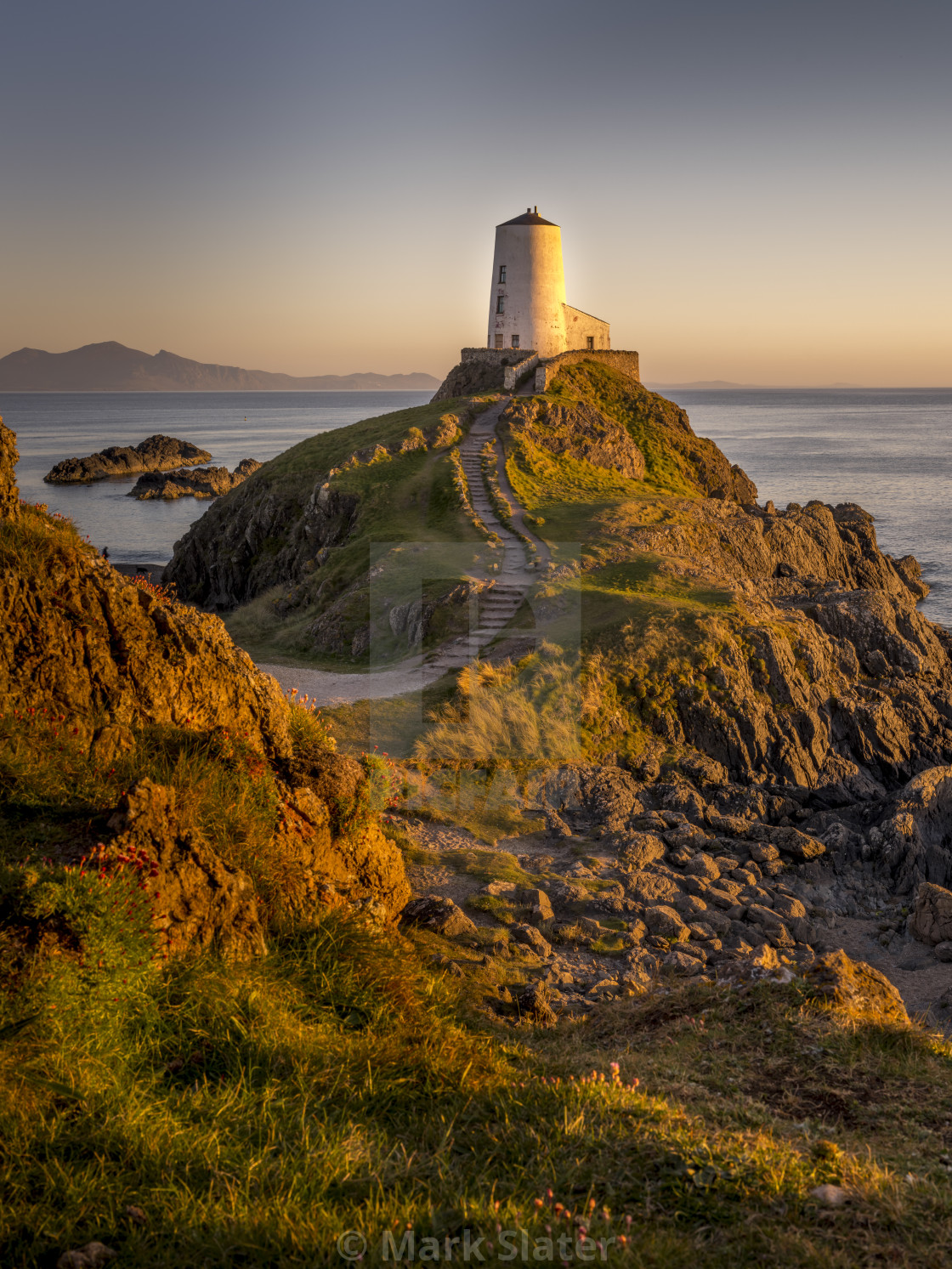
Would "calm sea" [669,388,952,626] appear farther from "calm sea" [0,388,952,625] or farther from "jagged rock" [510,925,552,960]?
"jagged rock" [510,925,552,960]

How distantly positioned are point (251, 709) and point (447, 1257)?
6.77 m

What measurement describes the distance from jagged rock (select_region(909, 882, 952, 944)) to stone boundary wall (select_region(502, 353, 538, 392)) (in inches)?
1834

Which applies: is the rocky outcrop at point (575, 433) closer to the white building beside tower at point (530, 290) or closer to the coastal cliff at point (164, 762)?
the white building beside tower at point (530, 290)

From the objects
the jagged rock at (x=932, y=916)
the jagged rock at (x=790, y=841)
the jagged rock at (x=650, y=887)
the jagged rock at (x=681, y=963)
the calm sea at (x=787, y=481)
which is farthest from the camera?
the calm sea at (x=787, y=481)

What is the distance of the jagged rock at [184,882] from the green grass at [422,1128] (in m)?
0.35

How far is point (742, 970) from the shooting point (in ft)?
32.3

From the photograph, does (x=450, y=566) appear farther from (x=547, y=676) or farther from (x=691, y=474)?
(x=691, y=474)

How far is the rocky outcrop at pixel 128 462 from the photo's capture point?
4286 inches

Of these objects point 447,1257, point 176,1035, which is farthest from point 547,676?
point 447,1257

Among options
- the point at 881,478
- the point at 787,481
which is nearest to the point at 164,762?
the point at 787,481

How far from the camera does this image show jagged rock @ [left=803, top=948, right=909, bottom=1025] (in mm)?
8914

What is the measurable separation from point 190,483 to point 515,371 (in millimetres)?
54762

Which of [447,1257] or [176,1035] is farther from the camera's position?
[176,1035]


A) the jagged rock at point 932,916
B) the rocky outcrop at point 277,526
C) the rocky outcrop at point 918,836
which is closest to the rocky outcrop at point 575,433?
the rocky outcrop at point 277,526
